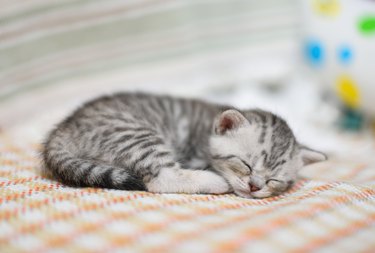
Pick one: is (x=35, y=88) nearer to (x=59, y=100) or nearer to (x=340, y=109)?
(x=59, y=100)

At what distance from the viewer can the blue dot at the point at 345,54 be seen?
7.68ft

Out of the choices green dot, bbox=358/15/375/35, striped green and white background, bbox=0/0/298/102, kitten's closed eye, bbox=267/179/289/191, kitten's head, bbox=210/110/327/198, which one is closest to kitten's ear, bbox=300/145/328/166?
kitten's head, bbox=210/110/327/198

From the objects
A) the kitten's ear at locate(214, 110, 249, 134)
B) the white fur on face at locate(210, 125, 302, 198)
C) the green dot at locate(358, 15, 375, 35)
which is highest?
the green dot at locate(358, 15, 375, 35)

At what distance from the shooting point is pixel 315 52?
2576mm

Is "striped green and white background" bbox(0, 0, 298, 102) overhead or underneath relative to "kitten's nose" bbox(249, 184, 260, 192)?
overhead

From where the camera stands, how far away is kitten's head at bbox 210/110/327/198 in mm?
1483

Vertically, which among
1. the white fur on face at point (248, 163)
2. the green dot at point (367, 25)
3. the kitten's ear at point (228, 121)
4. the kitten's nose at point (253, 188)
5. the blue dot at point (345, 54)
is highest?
the green dot at point (367, 25)

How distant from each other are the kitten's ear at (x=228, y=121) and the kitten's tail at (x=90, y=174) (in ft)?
1.22

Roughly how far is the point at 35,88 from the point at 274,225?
65.7 inches

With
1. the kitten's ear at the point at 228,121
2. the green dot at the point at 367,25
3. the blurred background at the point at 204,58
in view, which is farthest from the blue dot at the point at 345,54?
the kitten's ear at the point at 228,121

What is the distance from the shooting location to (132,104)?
1766mm

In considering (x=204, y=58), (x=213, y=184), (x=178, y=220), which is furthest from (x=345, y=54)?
(x=178, y=220)

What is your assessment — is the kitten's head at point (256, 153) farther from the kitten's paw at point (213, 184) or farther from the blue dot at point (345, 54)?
the blue dot at point (345, 54)

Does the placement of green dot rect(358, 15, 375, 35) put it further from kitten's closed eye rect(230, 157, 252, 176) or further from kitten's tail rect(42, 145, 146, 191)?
kitten's tail rect(42, 145, 146, 191)
